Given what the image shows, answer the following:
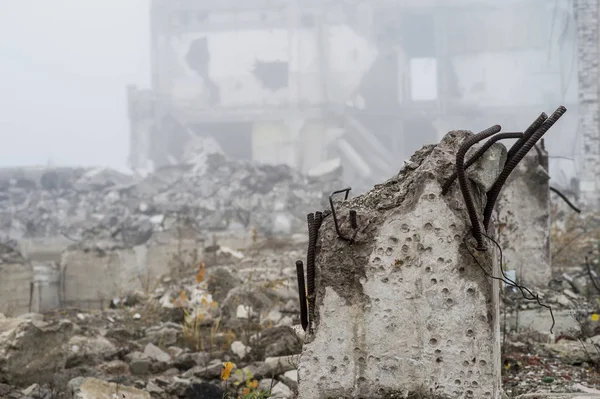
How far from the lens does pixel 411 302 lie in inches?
95.0

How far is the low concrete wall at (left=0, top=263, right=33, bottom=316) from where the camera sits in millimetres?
6906

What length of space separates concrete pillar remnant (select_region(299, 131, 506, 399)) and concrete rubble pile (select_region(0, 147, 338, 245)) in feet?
43.4

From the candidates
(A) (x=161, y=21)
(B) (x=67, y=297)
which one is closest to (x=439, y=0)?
(A) (x=161, y=21)

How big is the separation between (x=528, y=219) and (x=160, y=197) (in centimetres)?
1868

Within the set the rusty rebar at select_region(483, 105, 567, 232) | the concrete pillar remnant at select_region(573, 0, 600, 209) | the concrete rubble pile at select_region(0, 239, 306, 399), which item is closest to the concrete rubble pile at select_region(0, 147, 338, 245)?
the concrete pillar remnant at select_region(573, 0, 600, 209)

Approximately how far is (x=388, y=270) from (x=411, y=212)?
215mm

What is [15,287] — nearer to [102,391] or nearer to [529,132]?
[102,391]

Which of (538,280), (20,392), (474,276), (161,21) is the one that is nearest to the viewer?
(474,276)

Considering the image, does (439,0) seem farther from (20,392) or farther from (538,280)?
(20,392)

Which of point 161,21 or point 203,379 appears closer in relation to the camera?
point 203,379

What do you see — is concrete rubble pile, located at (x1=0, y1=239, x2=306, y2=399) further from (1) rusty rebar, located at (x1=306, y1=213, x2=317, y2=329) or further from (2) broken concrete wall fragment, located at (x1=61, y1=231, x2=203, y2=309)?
(2) broken concrete wall fragment, located at (x1=61, y1=231, x2=203, y2=309)

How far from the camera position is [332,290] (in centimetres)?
248

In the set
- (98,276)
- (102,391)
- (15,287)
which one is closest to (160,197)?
(98,276)

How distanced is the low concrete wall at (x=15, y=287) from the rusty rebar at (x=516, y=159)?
556 cm
